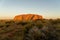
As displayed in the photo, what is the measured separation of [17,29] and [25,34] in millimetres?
2280

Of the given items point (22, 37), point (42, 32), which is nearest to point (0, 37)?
point (22, 37)

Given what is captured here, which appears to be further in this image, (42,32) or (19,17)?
(19,17)

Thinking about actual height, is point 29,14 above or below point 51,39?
above

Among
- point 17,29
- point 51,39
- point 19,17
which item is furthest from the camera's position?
point 19,17

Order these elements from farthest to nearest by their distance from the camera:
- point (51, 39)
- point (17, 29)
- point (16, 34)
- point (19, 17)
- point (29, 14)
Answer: point (19, 17) < point (29, 14) < point (17, 29) < point (16, 34) < point (51, 39)

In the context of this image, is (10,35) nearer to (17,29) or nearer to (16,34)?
(16,34)

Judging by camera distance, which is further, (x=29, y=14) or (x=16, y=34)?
(x=29, y=14)

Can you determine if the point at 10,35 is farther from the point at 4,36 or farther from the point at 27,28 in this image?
the point at 27,28

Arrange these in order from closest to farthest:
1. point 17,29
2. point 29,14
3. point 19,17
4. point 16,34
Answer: point 16,34
point 17,29
point 29,14
point 19,17

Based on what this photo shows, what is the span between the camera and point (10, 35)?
63.2ft

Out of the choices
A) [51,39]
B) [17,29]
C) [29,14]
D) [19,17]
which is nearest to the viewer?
[51,39]

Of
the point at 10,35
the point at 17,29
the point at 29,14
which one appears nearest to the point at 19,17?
the point at 29,14

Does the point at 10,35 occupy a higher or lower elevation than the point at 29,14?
lower

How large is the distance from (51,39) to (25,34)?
2394 mm
